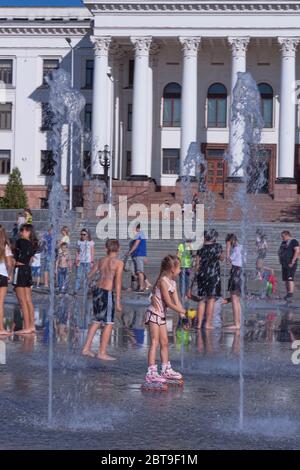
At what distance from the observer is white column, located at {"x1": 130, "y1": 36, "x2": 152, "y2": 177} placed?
52.3m

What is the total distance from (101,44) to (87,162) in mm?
7284

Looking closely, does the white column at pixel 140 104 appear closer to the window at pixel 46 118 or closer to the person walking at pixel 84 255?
the window at pixel 46 118

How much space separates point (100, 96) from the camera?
173 ft

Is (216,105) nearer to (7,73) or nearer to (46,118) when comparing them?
(46,118)

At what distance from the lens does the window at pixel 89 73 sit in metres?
58.5

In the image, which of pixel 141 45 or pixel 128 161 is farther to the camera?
pixel 128 161

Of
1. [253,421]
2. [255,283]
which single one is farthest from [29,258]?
[255,283]

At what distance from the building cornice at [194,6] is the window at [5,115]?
10325 mm

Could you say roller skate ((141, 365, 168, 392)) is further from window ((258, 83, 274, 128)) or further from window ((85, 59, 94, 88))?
window ((85, 59, 94, 88))

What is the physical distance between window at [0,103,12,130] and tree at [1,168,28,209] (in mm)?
8901

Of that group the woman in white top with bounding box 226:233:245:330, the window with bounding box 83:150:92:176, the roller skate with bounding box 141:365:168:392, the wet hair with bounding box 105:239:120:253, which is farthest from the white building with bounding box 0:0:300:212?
the roller skate with bounding box 141:365:168:392

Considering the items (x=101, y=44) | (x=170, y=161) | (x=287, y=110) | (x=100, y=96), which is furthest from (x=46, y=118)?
(x=287, y=110)

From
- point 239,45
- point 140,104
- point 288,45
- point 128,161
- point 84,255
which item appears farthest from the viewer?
point 128,161

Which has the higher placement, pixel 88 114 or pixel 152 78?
pixel 152 78
